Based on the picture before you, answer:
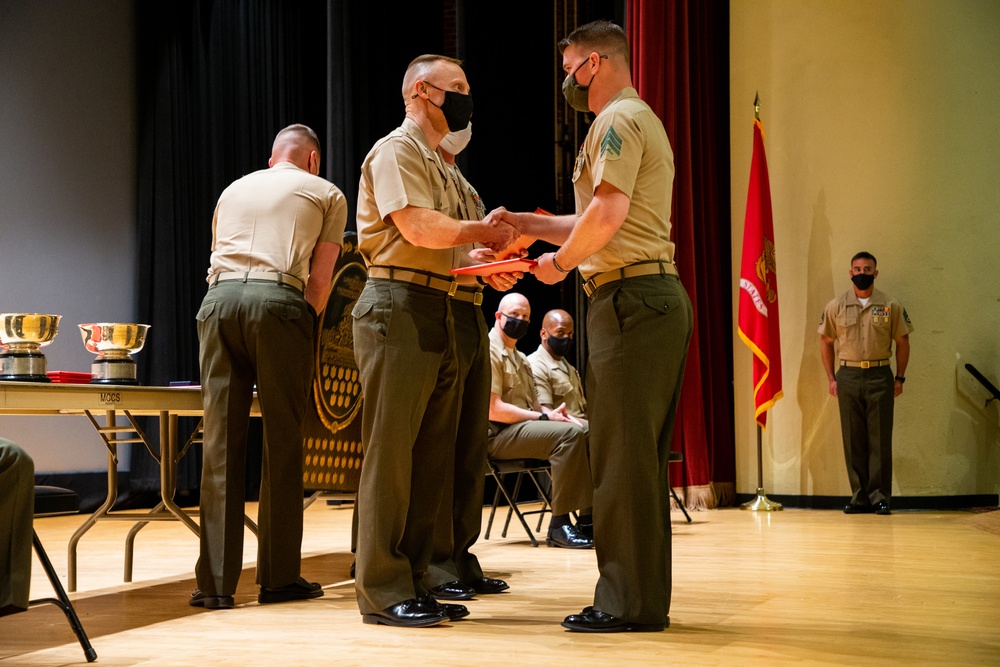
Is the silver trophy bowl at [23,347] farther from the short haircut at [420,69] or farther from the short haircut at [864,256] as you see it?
the short haircut at [864,256]

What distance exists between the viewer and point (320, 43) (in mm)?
9578

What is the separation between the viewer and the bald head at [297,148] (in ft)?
12.4

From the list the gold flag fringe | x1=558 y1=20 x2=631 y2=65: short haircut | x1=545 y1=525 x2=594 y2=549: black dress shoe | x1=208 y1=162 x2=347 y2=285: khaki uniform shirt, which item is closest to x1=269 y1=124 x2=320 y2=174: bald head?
x1=208 y1=162 x2=347 y2=285: khaki uniform shirt

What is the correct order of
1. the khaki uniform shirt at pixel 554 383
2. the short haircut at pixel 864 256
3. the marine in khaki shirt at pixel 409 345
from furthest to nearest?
the short haircut at pixel 864 256
the khaki uniform shirt at pixel 554 383
the marine in khaki shirt at pixel 409 345

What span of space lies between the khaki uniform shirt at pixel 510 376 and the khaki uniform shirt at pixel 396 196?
2.13 m

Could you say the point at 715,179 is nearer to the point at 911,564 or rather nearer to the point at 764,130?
the point at 764,130

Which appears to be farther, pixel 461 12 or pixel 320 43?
pixel 320 43

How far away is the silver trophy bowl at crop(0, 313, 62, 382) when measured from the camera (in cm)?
319

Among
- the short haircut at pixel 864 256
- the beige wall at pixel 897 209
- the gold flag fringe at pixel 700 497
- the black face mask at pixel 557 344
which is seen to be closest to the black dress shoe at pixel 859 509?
the beige wall at pixel 897 209

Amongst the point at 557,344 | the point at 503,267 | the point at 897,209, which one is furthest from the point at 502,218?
the point at 897,209

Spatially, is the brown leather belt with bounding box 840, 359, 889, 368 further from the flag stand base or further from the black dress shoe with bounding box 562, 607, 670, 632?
the black dress shoe with bounding box 562, 607, 670, 632

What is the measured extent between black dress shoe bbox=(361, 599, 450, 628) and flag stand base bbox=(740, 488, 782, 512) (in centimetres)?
518

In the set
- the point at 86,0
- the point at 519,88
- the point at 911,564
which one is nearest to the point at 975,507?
the point at 911,564

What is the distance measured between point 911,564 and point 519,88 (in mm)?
5718
